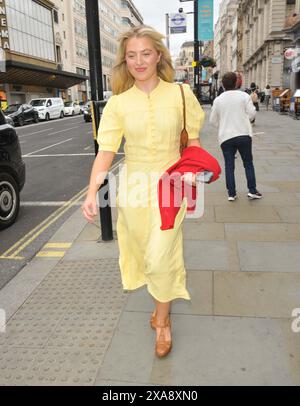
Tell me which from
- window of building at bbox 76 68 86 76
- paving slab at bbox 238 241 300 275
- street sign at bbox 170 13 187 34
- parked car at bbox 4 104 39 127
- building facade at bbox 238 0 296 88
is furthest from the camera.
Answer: window of building at bbox 76 68 86 76

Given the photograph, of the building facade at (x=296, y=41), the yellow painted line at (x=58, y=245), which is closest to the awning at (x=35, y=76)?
the building facade at (x=296, y=41)

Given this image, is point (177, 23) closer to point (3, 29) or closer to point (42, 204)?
point (3, 29)

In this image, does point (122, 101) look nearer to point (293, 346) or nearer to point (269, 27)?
point (293, 346)

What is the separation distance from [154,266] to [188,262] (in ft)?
4.95

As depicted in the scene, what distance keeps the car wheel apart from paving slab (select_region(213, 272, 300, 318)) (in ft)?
10.4

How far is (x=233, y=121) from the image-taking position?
18.6ft

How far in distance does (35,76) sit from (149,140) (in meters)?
46.4

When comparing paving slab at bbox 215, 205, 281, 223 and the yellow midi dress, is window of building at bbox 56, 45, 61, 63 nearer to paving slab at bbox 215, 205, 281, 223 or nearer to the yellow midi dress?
paving slab at bbox 215, 205, 281, 223

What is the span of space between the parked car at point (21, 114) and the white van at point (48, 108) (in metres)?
1.99

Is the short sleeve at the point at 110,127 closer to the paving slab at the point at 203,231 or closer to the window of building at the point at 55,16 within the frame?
the paving slab at the point at 203,231

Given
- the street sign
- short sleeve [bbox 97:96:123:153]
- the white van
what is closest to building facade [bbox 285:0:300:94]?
the street sign

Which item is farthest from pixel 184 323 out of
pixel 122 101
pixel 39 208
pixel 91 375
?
pixel 39 208

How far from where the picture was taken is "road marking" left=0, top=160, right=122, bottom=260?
452 cm

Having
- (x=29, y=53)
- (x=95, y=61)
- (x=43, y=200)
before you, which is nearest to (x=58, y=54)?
(x=29, y=53)
